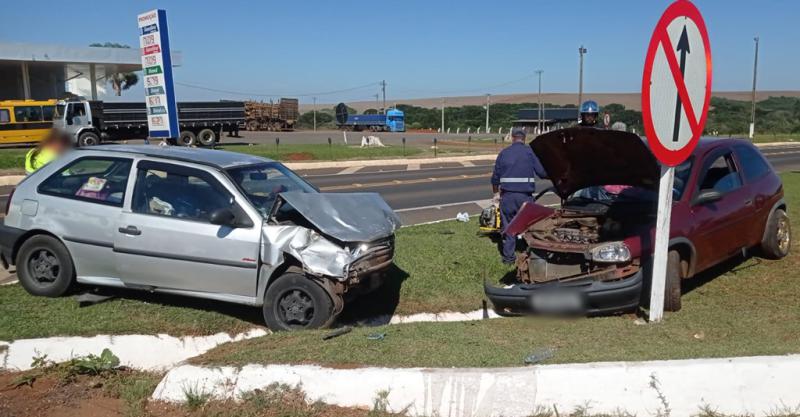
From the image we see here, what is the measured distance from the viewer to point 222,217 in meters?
5.62

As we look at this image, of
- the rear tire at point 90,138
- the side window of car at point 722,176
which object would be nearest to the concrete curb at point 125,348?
the side window of car at point 722,176

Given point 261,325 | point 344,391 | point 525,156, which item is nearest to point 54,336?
point 261,325

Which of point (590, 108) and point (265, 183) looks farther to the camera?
point (590, 108)

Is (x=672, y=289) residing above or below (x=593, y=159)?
below

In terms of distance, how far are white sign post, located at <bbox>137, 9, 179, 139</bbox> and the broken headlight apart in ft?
26.1

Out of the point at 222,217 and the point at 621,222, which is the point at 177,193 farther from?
the point at 621,222

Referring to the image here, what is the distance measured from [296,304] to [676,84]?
3464 mm

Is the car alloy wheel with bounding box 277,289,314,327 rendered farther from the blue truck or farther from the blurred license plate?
the blue truck

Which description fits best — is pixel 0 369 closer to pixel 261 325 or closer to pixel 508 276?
pixel 261 325

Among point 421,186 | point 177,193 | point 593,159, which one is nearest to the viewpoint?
point 177,193

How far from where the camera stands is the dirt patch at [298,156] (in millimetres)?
27967

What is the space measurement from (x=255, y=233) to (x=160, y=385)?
1.74m

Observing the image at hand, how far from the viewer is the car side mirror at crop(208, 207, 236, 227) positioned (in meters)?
5.61

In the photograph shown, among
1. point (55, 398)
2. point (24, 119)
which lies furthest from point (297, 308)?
point (24, 119)
